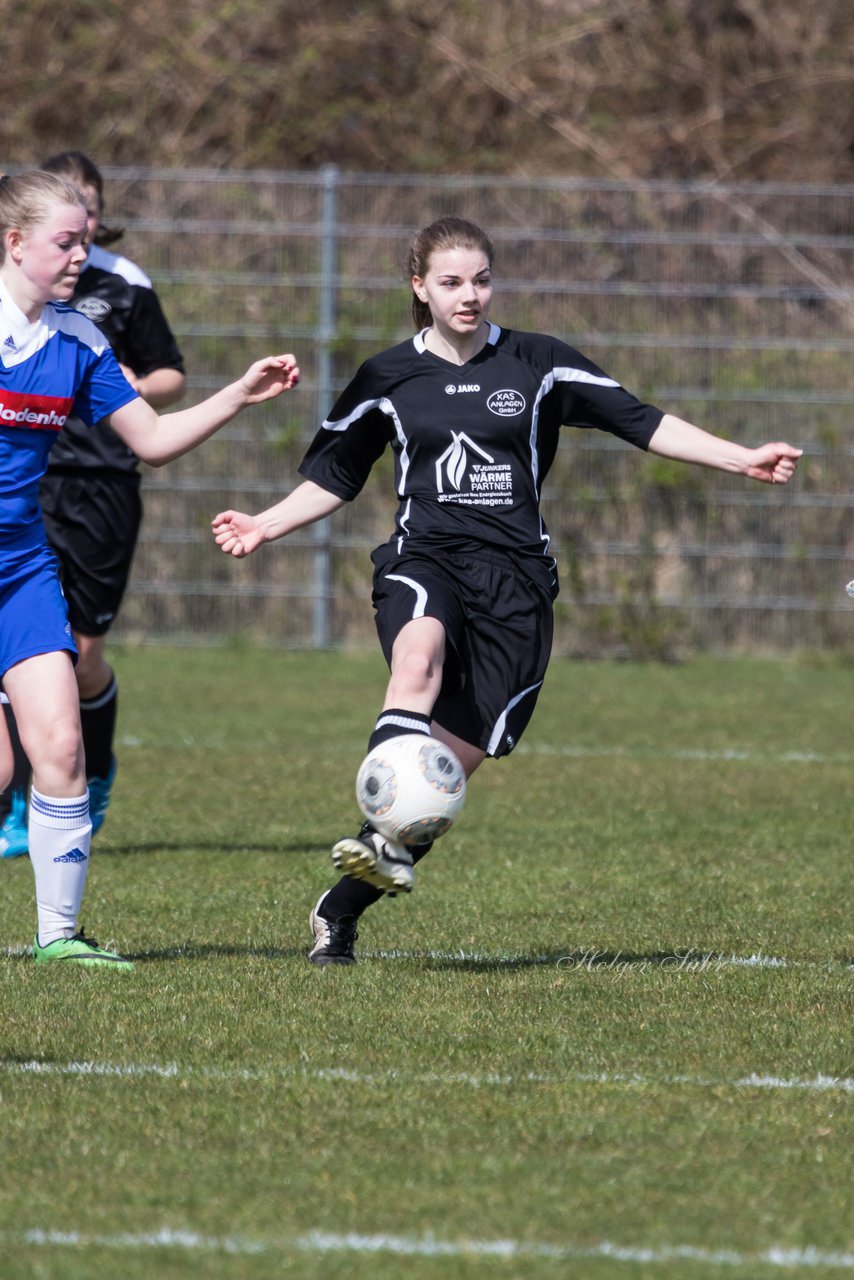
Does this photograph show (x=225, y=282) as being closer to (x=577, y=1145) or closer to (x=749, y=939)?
(x=749, y=939)

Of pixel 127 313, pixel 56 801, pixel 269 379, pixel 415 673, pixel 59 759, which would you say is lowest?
pixel 56 801

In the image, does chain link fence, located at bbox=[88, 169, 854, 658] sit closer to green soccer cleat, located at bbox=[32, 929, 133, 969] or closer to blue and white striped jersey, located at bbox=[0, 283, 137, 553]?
blue and white striped jersey, located at bbox=[0, 283, 137, 553]

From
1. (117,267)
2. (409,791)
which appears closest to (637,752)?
(117,267)

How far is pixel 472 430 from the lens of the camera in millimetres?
5195

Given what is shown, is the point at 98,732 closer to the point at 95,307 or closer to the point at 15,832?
the point at 15,832

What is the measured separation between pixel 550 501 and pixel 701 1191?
33.6 feet

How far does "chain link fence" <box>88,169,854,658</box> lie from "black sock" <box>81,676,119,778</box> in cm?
612

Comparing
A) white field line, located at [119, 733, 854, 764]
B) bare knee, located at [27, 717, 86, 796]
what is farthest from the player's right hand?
white field line, located at [119, 733, 854, 764]

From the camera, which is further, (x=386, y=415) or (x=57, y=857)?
(x=386, y=415)

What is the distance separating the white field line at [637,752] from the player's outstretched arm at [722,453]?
4.26 m

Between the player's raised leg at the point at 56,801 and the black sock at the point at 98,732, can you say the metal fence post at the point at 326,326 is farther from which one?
the player's raised leg at the point at 56,801

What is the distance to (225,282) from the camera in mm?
13664

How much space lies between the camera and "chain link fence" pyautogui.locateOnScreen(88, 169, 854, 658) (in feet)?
43.7

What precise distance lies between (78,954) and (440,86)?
12.5 m
